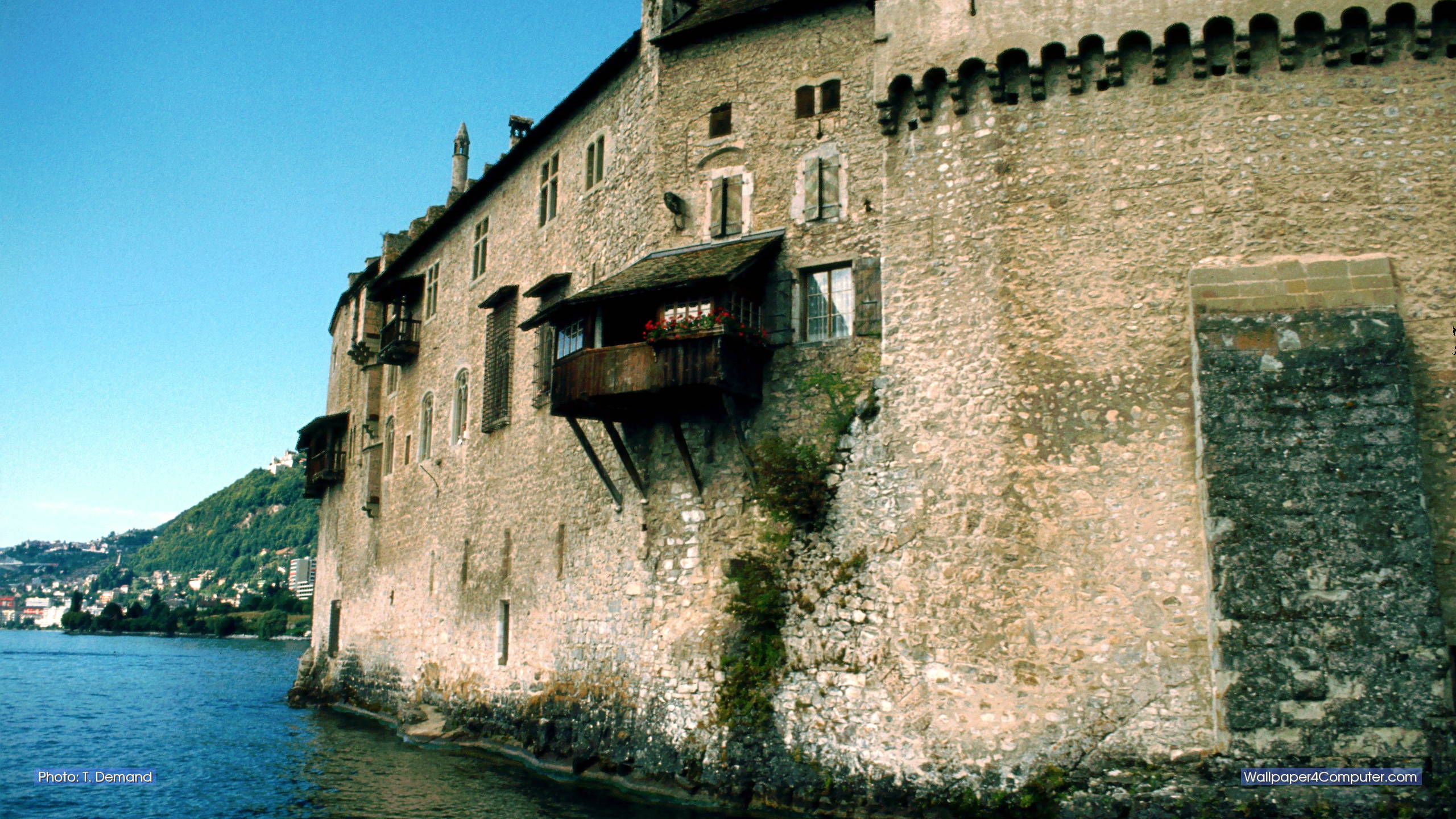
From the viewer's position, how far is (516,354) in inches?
893

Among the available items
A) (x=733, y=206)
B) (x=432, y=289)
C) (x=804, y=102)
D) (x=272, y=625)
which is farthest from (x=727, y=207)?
(x=272, y=625)

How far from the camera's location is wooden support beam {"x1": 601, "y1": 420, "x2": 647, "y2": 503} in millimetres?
17297

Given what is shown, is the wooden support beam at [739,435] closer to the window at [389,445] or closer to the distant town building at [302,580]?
the window at [389,445]

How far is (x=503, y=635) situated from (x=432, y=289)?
11.3 m

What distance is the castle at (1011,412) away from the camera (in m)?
11.5

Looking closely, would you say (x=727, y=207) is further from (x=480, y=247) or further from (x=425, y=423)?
(x=425, y=423)

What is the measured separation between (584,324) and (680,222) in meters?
2.39

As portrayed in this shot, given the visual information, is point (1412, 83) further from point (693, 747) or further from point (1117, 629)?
point (693, 747)

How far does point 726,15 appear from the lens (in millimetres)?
17828

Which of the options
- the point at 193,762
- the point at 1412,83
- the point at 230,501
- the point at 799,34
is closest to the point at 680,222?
the point at 799,34

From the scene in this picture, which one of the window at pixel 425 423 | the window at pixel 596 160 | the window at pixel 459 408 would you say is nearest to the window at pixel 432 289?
the window at pixel 425 423

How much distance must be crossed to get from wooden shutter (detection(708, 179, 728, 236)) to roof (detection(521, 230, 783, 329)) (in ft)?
0.95

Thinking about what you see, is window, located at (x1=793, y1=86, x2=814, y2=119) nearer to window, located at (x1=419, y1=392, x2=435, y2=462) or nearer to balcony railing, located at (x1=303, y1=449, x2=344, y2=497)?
window, located at (x1=419, y1=392, x2=435, y2=462)

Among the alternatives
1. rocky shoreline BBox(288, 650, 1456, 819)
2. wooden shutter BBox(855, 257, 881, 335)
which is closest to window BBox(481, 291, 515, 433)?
rocky shoreline BBox(288, 650, 1456, 819)
